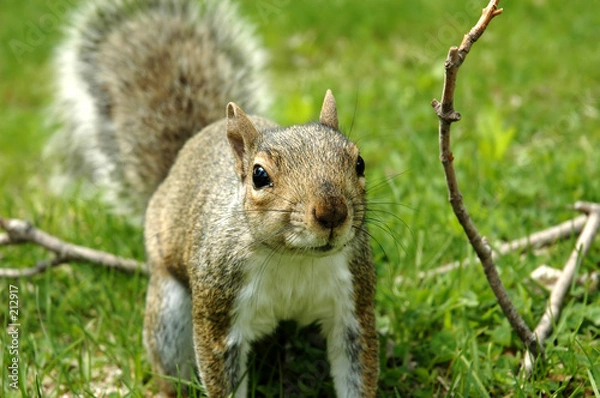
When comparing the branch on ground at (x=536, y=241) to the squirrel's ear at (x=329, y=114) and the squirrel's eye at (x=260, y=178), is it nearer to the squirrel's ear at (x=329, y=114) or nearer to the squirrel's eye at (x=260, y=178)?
the squirrel's ear at (x=329, y=114)

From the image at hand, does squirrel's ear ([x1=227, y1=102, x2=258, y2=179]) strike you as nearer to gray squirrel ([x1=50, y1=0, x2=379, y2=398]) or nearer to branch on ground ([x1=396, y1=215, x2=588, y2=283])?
gray squirrel ([x1=50, y1=0, x2=379, y2=398])

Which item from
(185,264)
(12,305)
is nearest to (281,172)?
(185,264)

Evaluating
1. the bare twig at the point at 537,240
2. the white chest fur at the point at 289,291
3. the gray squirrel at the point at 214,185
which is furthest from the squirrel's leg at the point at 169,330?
the bare twig at the point at 537,240

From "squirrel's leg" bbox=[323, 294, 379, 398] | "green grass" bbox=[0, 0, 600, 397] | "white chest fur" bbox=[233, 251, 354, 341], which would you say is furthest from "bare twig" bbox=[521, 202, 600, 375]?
"white chest fur" bbox=[233, 251, 354, 341]

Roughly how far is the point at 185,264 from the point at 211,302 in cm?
29

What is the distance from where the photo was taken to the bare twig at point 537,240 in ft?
7.47

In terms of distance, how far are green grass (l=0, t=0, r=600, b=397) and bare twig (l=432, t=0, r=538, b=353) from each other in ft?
0.39

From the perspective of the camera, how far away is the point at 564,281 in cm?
199

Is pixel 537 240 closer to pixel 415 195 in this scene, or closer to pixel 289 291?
pixel 415 195

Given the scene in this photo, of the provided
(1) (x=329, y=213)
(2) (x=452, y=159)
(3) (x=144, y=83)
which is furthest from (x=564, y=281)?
(3) (x=144, y=83)

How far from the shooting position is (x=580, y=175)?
2.70 metres

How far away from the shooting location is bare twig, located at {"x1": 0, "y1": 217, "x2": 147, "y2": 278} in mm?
2432

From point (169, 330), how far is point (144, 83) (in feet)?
3.48

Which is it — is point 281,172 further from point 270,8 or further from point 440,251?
point 270,8
